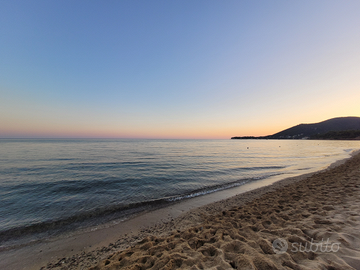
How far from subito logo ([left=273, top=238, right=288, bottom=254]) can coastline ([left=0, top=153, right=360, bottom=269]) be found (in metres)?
3.48

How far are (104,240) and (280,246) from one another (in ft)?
20.8

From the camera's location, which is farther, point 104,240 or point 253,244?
point 104,240

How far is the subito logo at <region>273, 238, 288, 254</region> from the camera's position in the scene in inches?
152

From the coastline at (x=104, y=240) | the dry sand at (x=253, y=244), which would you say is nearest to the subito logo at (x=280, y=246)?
the dry sand at (x=253, y=244)

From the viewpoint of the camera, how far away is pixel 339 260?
10.5 ft

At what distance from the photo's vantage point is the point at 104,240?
6.24 metres

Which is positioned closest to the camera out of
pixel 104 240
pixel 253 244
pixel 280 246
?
pixel 280 246

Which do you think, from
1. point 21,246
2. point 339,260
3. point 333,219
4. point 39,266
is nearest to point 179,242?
point 339,260

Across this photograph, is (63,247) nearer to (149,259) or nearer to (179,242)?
(149,259)

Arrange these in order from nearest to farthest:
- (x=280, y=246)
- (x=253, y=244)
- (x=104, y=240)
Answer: (x=280, y=246) → (x=253, y=244) → (x=104, y=240)

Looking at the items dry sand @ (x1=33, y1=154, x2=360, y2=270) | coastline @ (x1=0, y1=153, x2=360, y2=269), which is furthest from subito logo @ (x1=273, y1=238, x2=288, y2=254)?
coastline @ (x1=0, y1=153, x2=360, y2=269)

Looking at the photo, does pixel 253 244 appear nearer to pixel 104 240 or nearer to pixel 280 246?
pixel 280 246

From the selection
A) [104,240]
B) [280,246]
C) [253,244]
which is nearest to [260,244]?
[253,244]

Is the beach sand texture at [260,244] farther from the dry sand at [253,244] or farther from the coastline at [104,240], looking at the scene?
the coastline at [104,240]
